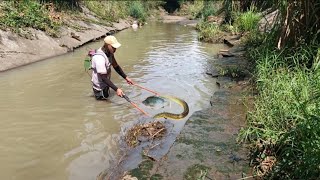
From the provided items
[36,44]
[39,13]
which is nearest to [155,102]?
Result: [36,44]

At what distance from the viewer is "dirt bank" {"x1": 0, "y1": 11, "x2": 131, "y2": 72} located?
9.79 metres

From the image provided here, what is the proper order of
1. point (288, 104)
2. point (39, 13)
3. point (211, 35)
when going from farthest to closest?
point (211, 35) → point (39, 13) → point (288, 104)

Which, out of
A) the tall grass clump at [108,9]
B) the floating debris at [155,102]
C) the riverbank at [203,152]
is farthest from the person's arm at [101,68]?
the tall grass clump at [108,9]

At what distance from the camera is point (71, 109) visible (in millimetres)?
6531

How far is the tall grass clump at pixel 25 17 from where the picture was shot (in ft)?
35.9

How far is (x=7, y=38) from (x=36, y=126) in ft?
18.0

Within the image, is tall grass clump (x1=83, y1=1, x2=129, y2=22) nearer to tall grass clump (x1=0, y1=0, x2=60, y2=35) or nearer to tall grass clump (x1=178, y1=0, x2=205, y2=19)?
tall grass clump (x1=0, y1=0, x2=60, y2=35)

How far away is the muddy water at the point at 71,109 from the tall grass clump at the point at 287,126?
1465 mm

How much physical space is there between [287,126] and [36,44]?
8.81m

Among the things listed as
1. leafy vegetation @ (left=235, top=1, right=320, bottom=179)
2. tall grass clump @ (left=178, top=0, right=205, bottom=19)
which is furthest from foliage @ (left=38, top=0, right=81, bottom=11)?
tall grass clump @ (left=178, top=0, right=205, bottom=19)

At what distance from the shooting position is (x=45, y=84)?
27.1 ft

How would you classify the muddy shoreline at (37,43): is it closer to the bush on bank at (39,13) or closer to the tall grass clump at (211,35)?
the bush on bank at (39,13)

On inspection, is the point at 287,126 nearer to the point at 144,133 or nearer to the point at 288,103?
the point at 288,103

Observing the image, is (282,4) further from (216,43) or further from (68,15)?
(68,15)
